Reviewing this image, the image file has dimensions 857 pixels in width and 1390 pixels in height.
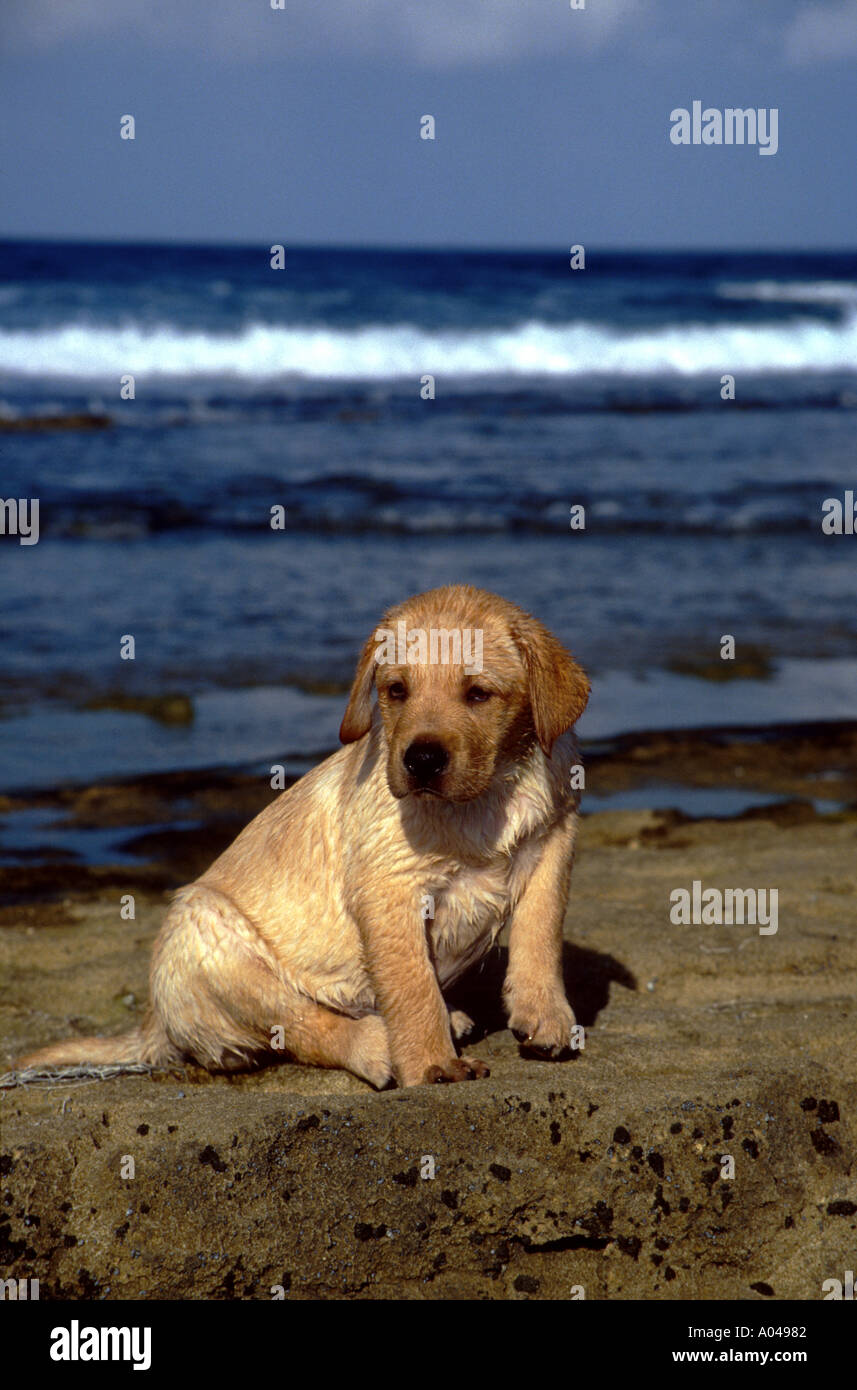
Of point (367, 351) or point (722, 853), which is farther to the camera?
point (367, 351)

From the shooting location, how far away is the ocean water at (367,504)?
10180mm

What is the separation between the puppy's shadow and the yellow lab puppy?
1.22ft

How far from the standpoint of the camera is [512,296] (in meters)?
44.1

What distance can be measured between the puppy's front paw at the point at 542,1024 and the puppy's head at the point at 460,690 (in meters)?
0.72

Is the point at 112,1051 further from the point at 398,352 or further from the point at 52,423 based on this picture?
the point at 398,352

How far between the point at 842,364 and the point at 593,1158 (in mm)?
37966

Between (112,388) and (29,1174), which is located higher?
(112,388)

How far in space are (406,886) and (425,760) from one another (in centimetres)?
47

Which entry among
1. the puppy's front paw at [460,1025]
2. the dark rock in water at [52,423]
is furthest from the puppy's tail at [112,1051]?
the dark rock in water at [52,423]

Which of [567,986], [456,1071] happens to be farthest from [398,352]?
[456,1071]

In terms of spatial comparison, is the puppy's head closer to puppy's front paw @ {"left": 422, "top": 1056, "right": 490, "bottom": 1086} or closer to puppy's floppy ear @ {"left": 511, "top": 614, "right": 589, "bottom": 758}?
puppy's floppy ear @ {"left": 511, "top": 614, "right": 589, "bottom": 758}

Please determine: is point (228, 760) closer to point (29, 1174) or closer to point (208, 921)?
point (208, 921)
